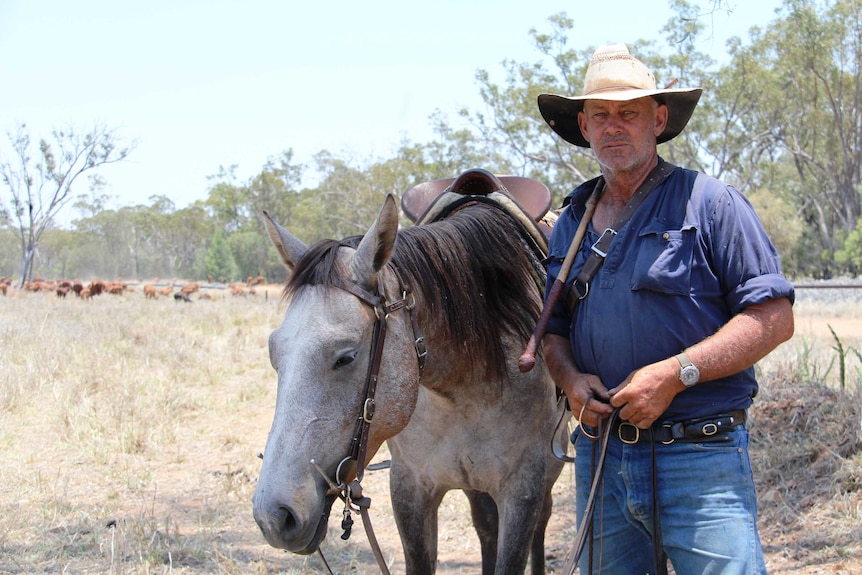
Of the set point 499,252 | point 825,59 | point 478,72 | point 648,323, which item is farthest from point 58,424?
point 825,59

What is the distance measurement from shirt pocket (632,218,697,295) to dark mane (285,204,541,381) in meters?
0.69

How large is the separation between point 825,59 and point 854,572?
31303mm

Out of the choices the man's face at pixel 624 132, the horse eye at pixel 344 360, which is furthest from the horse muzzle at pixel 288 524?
the man's face at pixel 624 132

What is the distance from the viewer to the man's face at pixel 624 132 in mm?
2279

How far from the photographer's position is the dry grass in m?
4.16

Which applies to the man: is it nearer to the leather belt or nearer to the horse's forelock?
the leather belt

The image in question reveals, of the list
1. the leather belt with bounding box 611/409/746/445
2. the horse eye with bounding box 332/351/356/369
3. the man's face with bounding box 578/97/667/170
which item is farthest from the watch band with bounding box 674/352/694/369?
the horse eye with bounding box 332/351/356/369

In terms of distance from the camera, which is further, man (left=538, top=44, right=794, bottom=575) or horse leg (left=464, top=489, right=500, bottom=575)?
horse leg (left=464, top=489, right=500, bottom=575)

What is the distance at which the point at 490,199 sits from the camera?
3.20m

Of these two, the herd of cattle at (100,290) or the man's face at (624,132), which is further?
the herd of cattle at (100,290)

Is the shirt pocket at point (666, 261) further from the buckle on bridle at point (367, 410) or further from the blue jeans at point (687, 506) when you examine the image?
the buckle on bridle at point (367, 410)

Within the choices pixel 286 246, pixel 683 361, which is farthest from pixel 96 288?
pixel 683 361

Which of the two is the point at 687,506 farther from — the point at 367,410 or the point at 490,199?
the point at 490,199

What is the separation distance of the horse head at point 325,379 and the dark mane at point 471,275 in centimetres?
5
